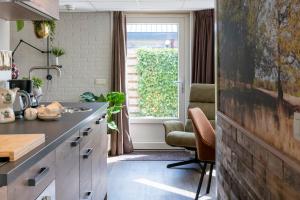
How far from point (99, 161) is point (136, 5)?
290cm

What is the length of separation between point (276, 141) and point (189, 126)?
3929mm

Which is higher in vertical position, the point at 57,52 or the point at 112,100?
the point at 57,52

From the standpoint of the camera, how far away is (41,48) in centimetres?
601

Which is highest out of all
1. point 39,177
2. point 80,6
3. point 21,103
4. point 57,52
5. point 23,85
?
point 80,6

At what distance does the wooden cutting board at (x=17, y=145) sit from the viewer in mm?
1337

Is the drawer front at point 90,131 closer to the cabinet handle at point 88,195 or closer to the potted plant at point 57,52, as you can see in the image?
the cabinet handle at point 88,195

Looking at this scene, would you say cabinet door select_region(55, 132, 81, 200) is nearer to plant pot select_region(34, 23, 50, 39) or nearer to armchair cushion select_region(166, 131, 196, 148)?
plant pot select_region(34, 23, 50, 39)

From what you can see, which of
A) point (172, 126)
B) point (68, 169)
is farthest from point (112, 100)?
point (68, 169)

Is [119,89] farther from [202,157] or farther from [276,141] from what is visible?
[276,141]

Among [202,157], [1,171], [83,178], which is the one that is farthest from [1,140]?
[202,157]

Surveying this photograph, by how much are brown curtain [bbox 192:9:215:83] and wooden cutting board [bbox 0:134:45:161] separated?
447 cm

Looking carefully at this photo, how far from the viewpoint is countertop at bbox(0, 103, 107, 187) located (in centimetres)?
124

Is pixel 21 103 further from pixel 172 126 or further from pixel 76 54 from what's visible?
pixel 76 54

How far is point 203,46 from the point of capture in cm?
590
